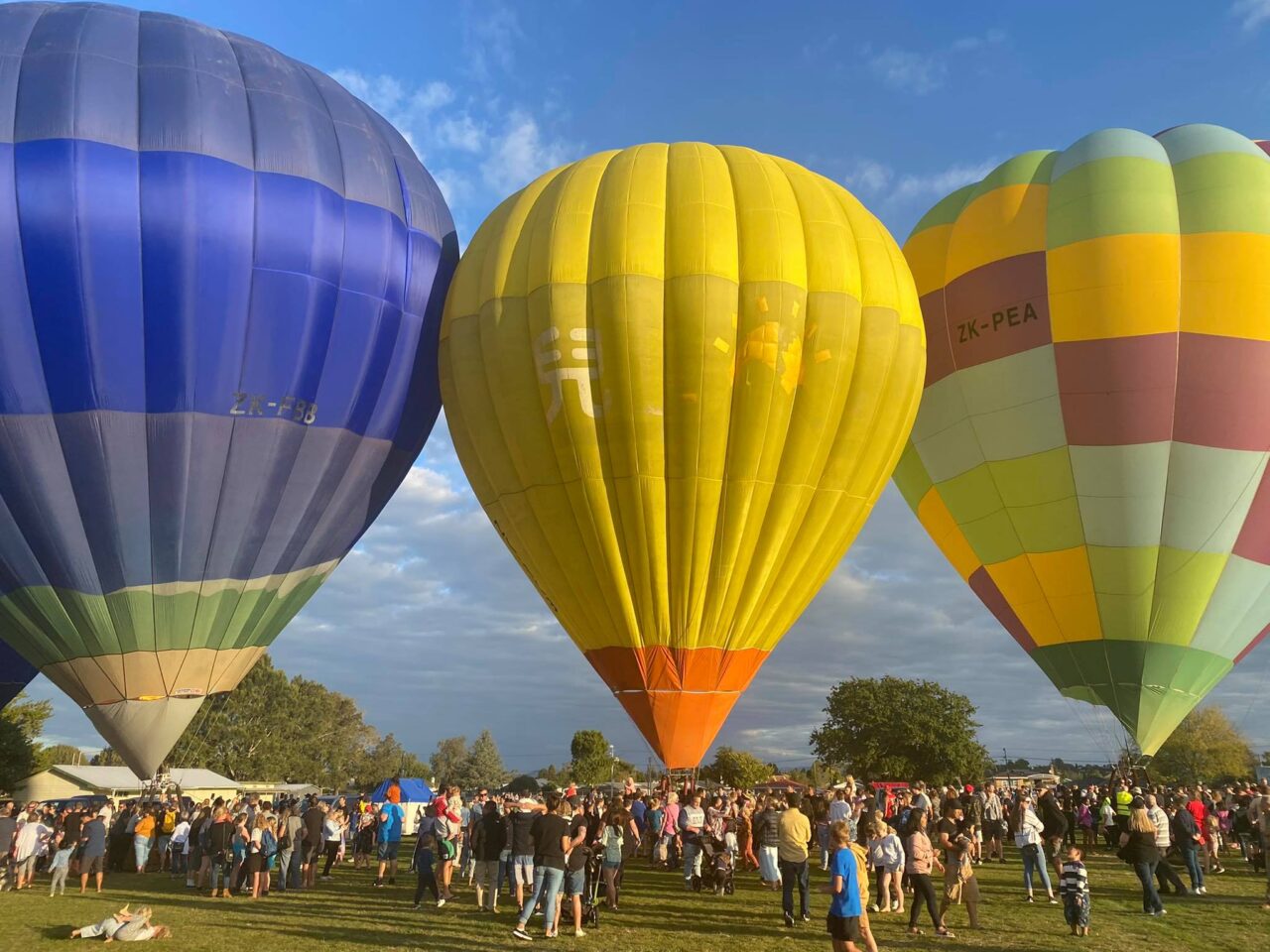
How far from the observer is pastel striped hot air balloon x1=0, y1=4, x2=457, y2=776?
14031 mm

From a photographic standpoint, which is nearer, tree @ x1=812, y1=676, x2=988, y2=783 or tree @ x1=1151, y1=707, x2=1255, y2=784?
tree @ x1=812, y1=676, x2=988, y2=783

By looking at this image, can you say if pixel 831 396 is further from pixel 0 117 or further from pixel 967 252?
pixel 0 117

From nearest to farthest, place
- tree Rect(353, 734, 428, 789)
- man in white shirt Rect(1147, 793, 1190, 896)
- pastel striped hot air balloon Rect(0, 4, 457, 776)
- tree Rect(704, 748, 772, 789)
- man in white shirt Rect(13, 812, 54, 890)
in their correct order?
man in white shirt Rect(1147, 793, 1190, 896) < pastel striped hot air balloon Rect(0, 4, 457, 776) < man in white shirt Rect(13, 812, 54, 890) < tree Rect(704, 748, 772, 789) < tree Rect(353, 734, 428, 789)

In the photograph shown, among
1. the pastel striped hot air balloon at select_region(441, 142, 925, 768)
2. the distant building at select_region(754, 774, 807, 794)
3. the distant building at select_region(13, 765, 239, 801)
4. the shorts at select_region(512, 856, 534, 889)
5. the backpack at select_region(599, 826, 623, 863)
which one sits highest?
the pastel striped hot air balloon at select_region(441, 142, 925, 768)

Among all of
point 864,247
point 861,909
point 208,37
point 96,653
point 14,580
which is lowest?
point 861,909

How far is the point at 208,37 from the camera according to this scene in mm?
16797

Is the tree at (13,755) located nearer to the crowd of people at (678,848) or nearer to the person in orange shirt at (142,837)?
the crowd of people at (678,848)

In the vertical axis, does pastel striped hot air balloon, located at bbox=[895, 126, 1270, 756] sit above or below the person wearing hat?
above

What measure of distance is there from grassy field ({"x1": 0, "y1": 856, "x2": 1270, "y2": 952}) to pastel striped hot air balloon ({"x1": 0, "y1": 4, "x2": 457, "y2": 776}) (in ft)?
12.3

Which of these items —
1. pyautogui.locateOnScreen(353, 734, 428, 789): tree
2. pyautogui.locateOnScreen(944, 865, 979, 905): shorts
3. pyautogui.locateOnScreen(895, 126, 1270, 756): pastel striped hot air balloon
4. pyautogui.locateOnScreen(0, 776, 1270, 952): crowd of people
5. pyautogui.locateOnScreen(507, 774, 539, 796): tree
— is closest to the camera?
pyautogui.locateOnScreen(0, 776, 1270, 952): crowd of people

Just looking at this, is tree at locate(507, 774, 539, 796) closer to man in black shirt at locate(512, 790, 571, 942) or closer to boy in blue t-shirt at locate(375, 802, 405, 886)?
boy in blue t-shirt at locate(375, 802, 405, 886)

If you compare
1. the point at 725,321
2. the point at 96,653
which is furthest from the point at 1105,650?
the point at 96,653

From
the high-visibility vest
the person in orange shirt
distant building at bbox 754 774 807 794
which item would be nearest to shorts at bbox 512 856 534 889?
the person in orange shirt

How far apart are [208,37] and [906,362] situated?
Result: 1377cm
